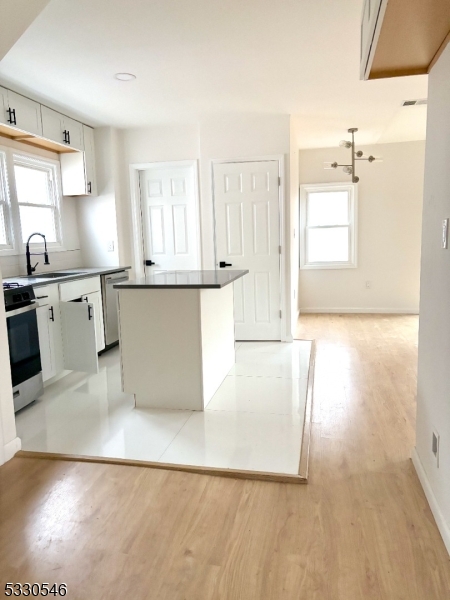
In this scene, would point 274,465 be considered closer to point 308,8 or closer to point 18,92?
point 308,8

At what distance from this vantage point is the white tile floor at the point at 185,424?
2.37 metres

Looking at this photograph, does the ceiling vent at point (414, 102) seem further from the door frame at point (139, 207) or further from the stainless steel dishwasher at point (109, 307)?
the stainless steel dishwasher at point (109, 307)

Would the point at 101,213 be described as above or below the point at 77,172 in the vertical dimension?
below

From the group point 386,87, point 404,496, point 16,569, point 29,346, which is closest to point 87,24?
point 29,346

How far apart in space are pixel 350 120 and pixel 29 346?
163 inches

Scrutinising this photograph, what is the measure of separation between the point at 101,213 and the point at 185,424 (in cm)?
318

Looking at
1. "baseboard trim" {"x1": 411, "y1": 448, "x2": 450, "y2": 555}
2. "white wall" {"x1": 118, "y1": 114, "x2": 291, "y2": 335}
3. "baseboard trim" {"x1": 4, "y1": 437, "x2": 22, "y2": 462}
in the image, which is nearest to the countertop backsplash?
"white wall" {"x1": 118, "y1": 114, "x2": 291, "y2": 335}

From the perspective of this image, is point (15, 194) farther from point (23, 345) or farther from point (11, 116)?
point (23, 345)

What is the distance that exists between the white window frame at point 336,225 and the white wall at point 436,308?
15.2 feet

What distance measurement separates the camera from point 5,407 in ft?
7.91

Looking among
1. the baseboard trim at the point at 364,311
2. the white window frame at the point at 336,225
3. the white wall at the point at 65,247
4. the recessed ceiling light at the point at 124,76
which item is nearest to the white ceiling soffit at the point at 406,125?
the white window frame at the point at 336,225

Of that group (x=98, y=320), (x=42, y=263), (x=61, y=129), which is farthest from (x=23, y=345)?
(x=61, y=129)

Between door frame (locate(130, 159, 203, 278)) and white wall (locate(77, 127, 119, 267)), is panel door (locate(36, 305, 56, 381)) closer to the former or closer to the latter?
white wall (locate(77, 127, 119, 267))

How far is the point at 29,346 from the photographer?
3.16 meters
